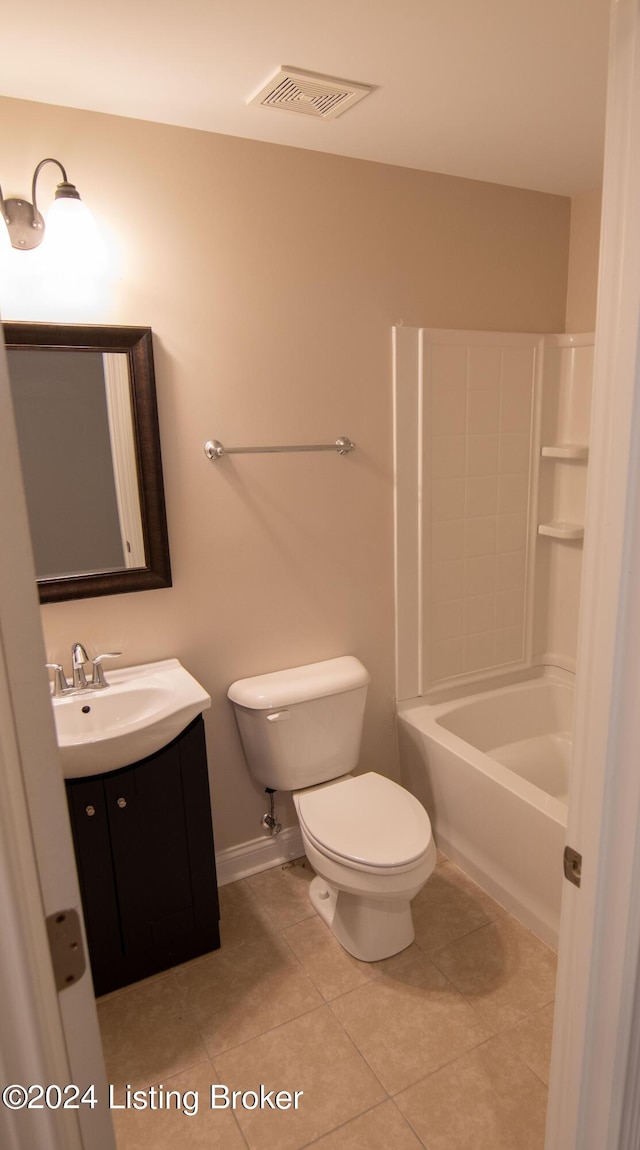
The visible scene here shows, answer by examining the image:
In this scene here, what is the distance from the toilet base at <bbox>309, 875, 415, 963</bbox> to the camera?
207 cm

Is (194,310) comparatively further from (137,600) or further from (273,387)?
(137,600)

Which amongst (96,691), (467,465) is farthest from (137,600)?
(467,465)

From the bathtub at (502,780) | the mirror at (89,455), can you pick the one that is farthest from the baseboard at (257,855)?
the mirror at (89,455)

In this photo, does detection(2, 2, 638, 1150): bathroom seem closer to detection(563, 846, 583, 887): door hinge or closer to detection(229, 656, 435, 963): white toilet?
detection(229, 656, 435, 963): white toilet

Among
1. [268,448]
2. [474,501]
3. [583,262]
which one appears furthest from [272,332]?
[583,262]

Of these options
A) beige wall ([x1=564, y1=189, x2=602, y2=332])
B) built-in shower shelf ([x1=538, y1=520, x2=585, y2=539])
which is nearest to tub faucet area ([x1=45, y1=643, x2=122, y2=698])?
built-in shower shelf ([x1=538, y1=520, x2=585, y2=539])

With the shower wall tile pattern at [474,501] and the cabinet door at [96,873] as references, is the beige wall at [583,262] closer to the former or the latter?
the shower wall tile pattern at [474,501]

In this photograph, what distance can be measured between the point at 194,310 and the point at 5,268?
20.6 inches

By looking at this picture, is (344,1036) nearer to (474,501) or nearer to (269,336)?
(474,501)

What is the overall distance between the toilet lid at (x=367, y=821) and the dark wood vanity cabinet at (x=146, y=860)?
34 cm

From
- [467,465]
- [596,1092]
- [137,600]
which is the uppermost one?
[467,465]

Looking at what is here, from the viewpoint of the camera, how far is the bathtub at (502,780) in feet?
7.02

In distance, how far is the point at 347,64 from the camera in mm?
1628

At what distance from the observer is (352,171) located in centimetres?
225
